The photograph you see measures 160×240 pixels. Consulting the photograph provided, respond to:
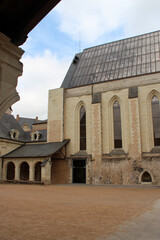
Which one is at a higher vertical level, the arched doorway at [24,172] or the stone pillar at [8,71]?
the stone pillar at [8,71]

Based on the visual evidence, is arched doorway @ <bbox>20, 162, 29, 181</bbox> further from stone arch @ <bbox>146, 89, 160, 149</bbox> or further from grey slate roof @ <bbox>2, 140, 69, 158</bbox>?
stone arch @ <bbox>146, 89, 160, 149</bbox>

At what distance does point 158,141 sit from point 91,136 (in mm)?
7046

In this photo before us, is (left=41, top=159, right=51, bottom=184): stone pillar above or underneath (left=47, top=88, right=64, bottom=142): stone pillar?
underneath

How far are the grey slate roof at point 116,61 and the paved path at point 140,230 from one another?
19.8m

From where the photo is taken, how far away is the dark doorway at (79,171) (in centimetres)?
2439

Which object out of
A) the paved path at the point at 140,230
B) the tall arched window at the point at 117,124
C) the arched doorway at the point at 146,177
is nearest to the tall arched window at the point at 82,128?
the tall arched window at the point at 117,124

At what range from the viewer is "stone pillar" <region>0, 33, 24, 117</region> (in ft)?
12.8

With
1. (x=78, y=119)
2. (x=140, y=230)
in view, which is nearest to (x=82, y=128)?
(x=78, y=119)

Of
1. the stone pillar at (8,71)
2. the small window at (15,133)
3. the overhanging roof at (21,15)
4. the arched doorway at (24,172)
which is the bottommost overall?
the arched doorway at (24,172)

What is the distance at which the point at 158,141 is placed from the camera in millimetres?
21906

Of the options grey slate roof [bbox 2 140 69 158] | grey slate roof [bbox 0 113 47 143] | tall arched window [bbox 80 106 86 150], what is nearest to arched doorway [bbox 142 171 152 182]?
tall arched window [bbox 80 106 86 150]

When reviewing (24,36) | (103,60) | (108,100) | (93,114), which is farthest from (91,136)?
(24,36)

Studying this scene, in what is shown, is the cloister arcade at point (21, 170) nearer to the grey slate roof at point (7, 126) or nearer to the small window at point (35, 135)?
the grey slate roof at point (7, 126)

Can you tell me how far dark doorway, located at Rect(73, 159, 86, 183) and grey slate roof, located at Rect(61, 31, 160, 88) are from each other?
31.4 feet
